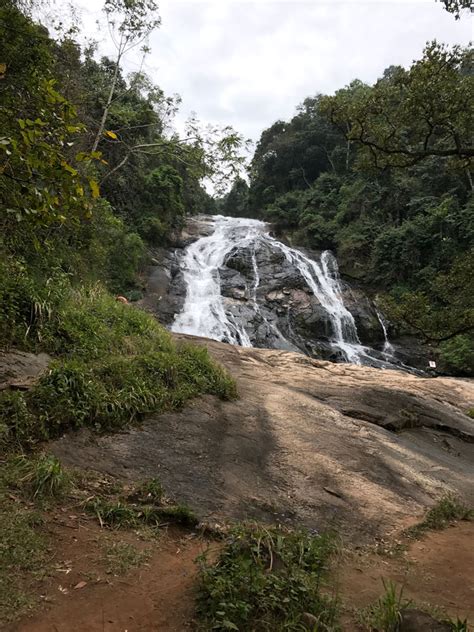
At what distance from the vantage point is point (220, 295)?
20172 mm

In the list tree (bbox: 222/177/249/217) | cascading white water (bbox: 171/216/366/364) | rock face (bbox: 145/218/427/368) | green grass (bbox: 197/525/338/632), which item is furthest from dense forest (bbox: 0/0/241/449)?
tree (bbox: 222/177/249/217)

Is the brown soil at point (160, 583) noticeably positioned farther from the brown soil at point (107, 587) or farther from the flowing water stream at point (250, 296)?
the flowing water stream at point (250, 296)

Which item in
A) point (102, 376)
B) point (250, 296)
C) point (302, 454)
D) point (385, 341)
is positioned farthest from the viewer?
point (250, 296)

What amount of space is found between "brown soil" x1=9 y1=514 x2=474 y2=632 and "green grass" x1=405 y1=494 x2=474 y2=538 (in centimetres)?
50

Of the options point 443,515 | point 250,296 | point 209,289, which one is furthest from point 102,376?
point 209,289

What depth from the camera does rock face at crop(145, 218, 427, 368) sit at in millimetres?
17781

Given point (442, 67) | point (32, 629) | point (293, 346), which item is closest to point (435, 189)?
point (293, 346)

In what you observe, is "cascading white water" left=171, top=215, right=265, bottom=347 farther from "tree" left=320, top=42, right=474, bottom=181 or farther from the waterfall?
"tree" left=320, top=42, right=474, bottom=181

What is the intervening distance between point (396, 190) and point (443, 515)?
83.0 ft

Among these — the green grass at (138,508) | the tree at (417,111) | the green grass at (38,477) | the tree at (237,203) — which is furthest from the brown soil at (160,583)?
the tree at (237,203)

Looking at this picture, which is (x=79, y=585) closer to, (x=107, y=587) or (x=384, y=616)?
(x=107, y=587)

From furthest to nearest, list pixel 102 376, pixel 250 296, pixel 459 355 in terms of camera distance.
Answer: pixel 250 296, pixel 459 355, pixel 102 376

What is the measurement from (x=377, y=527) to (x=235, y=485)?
157 centimetres

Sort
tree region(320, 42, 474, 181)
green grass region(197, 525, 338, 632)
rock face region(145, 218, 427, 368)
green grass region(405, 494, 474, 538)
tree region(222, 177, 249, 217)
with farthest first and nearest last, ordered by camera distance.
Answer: tree region(222, 177, 249, 217), rock face region(145, 218, 427, 368), tree region(320, 42, 474, 181), green grass region(405, 494, 474, 538), green grass region(197, 525, 338, 632)
